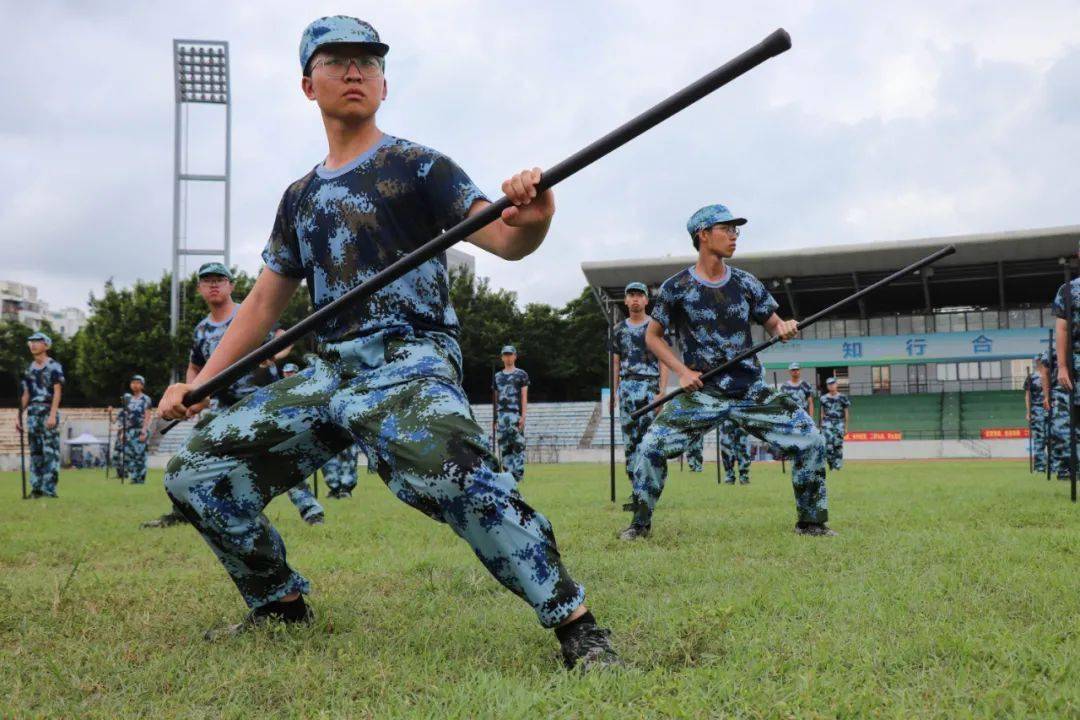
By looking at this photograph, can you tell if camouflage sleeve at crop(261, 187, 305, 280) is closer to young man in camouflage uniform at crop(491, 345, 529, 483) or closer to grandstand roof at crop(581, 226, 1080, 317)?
young man in camouflage uniform at crop(491, 345, 529, 483)

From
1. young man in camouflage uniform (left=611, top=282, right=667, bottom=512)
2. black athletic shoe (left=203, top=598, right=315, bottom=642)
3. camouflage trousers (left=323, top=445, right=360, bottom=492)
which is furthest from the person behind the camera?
camouflage trousers (left=323, top=445, right=360, bottom=492)

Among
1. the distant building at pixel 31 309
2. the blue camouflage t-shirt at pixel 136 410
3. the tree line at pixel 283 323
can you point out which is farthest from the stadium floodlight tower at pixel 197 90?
the distant building at pixel 31 309

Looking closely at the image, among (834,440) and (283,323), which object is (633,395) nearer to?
(834,440)

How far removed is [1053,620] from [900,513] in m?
4.49

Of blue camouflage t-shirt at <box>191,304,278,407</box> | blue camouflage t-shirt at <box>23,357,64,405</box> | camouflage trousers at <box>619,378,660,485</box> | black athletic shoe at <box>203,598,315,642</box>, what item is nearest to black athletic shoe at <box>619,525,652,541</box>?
black athletic shoe at <box>203,598,315,642</box>

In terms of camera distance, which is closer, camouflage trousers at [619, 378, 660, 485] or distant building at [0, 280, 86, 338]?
camouflage trousers at [619, 378, 660, 485]

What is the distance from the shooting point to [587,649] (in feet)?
9.26

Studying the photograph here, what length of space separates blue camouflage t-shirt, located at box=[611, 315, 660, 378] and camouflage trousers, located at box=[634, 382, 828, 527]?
5.02m

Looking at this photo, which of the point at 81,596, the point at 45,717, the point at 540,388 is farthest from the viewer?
the point at 540,388

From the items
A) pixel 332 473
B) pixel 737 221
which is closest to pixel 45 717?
pixel 737 221

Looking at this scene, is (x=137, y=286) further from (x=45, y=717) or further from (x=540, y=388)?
(x=45, y=717)

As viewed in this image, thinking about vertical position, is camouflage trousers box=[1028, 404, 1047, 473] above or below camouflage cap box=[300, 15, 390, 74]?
below

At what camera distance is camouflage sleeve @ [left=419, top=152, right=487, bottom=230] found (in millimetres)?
3076

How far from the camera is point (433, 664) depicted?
2.93 m
